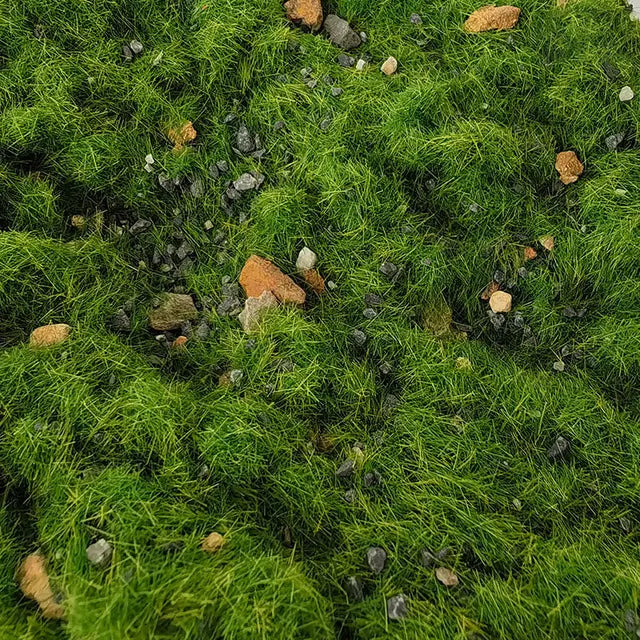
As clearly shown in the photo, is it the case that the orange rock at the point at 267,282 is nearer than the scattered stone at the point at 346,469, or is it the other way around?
the scattered stone at the point at 346,469

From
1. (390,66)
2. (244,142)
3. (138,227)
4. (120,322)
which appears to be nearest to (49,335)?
(120,322)

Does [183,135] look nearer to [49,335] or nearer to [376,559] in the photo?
[49,335]

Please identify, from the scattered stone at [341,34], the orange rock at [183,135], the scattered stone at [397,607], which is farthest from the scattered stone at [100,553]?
the scattered stone at [341,34]

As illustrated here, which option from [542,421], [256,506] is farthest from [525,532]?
[256,506]

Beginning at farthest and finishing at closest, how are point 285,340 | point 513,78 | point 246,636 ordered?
point 513,78 < point 285,340 < point 246,636

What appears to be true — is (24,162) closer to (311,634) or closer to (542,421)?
(311,634)

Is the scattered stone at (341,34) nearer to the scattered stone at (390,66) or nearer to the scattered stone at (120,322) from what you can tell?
the scattered stone at (390,66)
